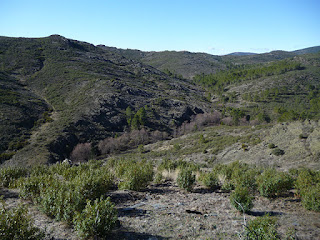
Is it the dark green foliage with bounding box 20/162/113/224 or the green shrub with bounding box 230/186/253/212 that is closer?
the dark green foliage with bounding box 20/162/113/224

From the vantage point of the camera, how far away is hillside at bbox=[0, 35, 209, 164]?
36.5m

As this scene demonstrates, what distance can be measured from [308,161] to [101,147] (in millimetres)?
31997

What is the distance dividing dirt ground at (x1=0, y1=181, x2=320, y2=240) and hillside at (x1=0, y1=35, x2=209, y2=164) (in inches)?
1034

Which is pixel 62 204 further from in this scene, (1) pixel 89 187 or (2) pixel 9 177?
(2) pixel 9 177

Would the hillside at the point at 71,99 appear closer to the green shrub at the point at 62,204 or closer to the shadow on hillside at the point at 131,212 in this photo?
the green shrub at the point at 62,204

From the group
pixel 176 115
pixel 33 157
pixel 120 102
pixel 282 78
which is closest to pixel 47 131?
pixel 33 157

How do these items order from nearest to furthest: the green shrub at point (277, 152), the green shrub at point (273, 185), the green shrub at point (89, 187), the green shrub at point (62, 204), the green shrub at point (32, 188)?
the green shrub at point (62, 204) → the green shrub at point (89, 187) → the green shrub at point (32, 188) → the green shrub at point (273, 185) → the green shrub at point (277, 152)

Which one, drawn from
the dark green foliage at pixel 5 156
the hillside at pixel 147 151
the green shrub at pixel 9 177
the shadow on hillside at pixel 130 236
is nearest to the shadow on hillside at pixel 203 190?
the hillside at pixel 147 151

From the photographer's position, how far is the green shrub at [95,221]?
429cm

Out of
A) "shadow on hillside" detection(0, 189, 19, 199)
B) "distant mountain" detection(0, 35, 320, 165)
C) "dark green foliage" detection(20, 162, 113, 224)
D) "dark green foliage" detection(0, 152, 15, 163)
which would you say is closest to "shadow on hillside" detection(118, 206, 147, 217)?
"dark green foliage" detection(20, 162, 113, 224)

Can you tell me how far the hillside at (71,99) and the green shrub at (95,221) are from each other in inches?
1122

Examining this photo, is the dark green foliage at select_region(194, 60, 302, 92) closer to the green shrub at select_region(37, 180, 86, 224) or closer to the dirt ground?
the dirt ground

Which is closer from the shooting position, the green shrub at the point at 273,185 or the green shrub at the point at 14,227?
the green shrub at the point at 14,227

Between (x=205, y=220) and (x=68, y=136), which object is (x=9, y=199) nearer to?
(x=205, y=220)
